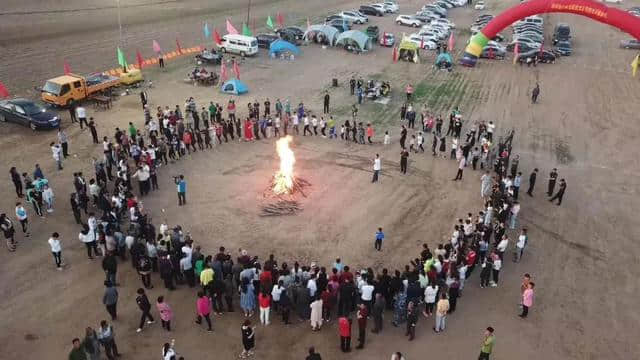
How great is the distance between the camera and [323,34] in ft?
147

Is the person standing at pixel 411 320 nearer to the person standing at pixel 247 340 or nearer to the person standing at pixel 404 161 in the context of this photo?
the person standing at pixel 247 340

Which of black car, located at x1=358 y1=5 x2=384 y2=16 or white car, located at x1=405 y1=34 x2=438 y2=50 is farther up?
black car, located at x1=358 y1=5 x2=384 y2=16

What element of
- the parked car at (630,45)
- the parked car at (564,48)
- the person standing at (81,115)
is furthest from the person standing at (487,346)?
the parked car at (630,45)

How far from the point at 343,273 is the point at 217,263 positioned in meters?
3.54

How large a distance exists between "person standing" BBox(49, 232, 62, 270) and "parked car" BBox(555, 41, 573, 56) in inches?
1604

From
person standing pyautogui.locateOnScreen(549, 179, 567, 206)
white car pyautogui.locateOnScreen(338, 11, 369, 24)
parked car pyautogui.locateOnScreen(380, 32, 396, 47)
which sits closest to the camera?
person standing pyautogui.locateOnScreen(549, 179, 567, 206)

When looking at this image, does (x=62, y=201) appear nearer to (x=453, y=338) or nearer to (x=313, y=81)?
(x=453, y=338)

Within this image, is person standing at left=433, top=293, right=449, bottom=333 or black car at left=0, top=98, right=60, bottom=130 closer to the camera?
person standing at left=433, top=293, right=449, bottom=333

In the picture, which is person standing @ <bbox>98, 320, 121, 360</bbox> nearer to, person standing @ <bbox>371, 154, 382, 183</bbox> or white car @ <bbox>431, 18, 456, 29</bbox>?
person standing @ <bbox>371, 154, 382, 183</bbox>

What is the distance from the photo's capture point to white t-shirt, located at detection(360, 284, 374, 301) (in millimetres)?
14492

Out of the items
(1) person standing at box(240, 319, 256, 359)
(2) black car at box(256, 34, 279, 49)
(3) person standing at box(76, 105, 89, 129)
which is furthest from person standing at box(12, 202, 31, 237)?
(2) black car at box(256, 34, 279, 49)

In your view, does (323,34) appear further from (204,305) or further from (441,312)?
(204,305)

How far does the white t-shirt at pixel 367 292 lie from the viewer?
14492 mm

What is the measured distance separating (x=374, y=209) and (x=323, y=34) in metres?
27.3
